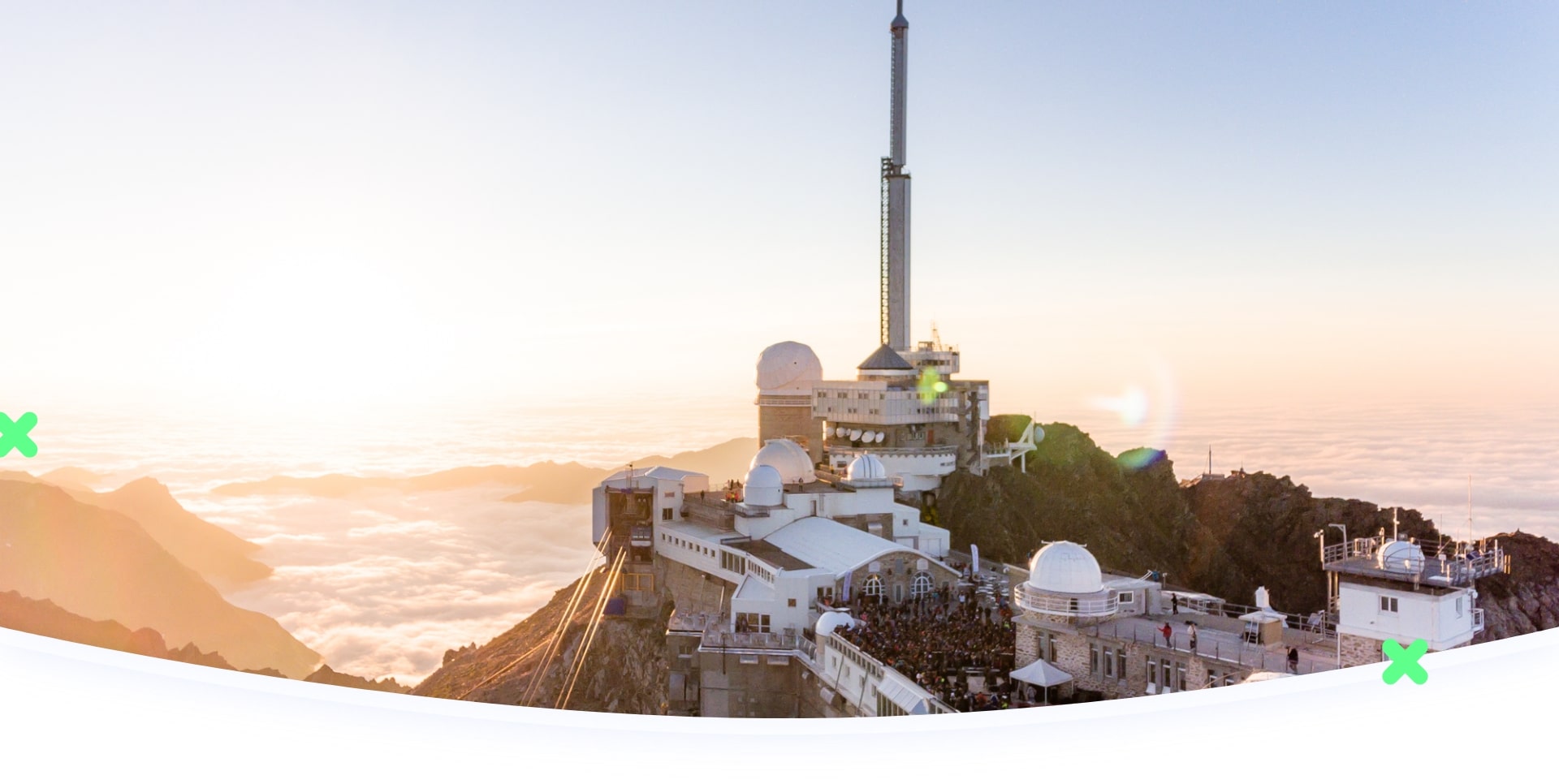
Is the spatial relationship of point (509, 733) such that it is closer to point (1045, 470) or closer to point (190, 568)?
point (190, 568)

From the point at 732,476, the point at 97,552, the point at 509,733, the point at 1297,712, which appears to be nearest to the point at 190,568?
the point at 97,552

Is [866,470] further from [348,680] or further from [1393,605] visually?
[1393,605]

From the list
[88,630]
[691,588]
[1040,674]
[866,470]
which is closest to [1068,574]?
[1040,674]

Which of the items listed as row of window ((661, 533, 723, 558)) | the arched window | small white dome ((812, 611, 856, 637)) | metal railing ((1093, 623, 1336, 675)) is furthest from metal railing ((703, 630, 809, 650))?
metal railing ((1093, 623, 1336, 675))

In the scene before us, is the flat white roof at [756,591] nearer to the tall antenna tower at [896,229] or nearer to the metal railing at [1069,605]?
the metal railing at [1069,605]

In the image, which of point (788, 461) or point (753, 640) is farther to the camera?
point (788, 461)

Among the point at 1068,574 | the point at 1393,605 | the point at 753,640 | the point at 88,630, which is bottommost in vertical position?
the point at 753,640

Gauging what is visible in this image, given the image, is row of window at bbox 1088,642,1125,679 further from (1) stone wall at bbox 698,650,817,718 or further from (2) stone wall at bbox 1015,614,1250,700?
(1) stone wall at bbox 698,650,817,718
